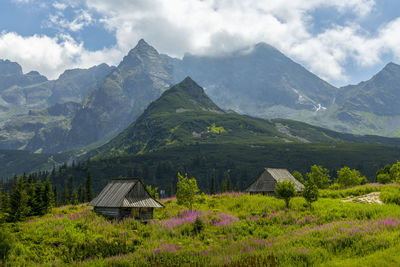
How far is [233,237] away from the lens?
98.8 feet

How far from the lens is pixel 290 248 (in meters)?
21.1

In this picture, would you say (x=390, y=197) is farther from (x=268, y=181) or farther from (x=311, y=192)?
(x=268, y=181)

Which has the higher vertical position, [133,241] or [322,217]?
[322,217]

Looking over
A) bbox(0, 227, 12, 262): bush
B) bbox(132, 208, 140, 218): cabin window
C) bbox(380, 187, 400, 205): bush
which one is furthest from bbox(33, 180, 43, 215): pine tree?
bbox(380, 187, 400, 205): bush

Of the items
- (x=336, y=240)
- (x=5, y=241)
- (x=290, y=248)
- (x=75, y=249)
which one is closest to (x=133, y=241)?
(x=75, y=249)

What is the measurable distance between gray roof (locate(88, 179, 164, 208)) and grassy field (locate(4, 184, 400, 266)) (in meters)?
2.15

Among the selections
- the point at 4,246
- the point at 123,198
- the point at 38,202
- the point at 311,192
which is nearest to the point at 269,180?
the point at 311,192

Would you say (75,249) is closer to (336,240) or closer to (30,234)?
(30,234)

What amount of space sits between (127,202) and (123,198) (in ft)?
2.50

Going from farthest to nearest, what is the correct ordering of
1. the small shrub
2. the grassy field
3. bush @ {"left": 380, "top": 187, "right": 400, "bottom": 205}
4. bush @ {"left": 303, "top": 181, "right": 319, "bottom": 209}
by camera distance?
bush @ {"left": 303, "top": 181, "right": 319, "bottom": 209} < bush @ {"left": 380, "top": 187, "right": 400, "bottom": 205} < the small shrub < the grassy field

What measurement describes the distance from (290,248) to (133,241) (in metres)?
15.5

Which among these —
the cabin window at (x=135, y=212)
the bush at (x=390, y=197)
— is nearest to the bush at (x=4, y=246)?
the cabin window at (x=135, y=212)

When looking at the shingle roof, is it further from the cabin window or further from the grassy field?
the cabin window

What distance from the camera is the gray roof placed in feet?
139
